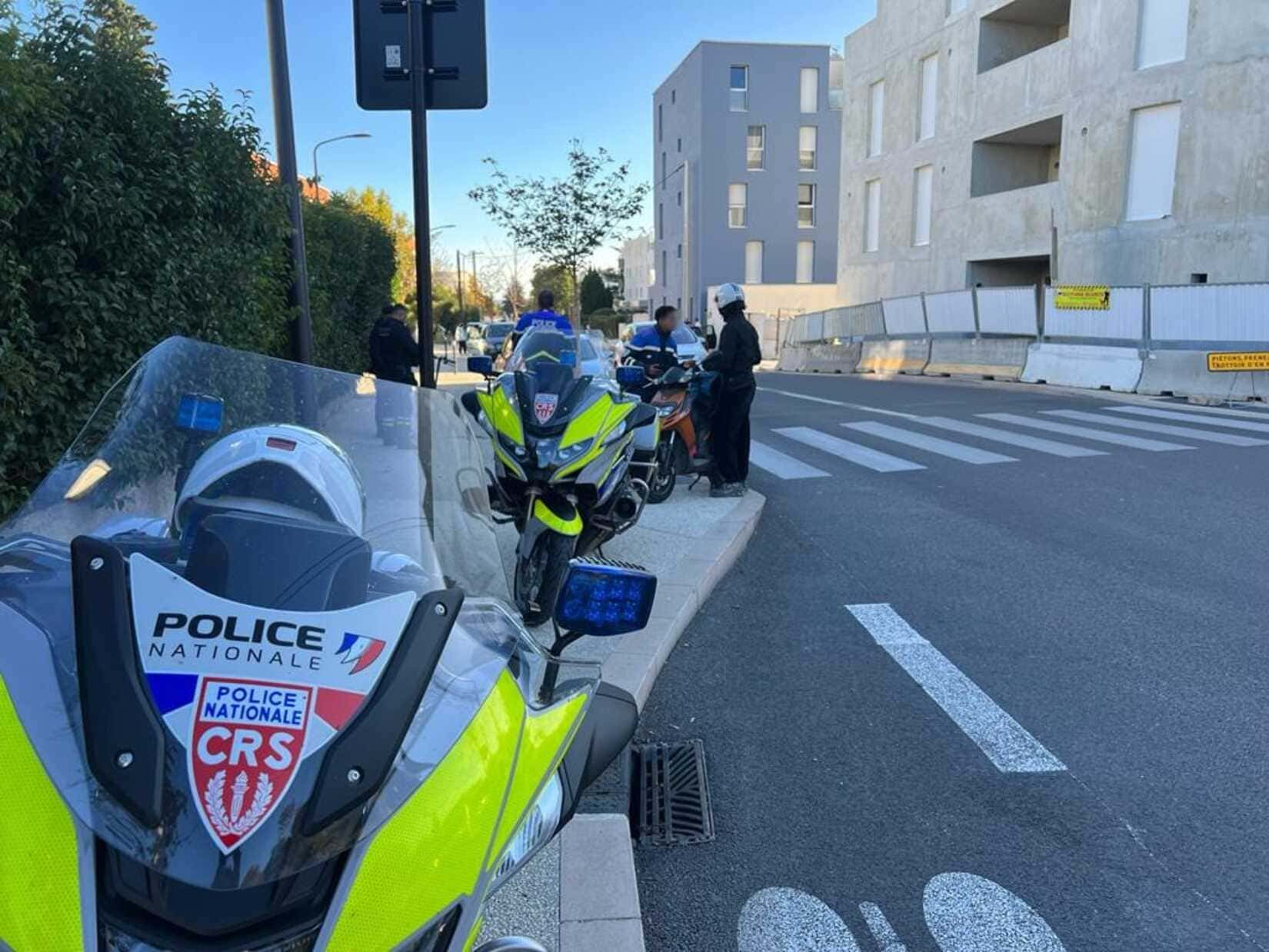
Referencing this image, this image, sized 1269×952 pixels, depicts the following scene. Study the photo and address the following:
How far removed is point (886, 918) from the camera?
9.10 feet

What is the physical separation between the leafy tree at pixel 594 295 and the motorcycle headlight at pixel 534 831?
6743 centimetres

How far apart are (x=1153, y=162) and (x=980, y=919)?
2205 centimetres

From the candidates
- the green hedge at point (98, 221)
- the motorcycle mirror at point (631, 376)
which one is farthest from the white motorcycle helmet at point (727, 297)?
the green hedge at point (98, 221)

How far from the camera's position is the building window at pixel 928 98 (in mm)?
29016

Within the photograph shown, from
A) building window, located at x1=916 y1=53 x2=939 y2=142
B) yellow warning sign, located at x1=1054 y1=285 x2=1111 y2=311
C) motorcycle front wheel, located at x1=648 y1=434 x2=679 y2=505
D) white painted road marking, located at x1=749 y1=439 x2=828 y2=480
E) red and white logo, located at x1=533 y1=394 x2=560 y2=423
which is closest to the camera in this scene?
red and white logo, located at x1=533 y1=394 x2=560 y2=423

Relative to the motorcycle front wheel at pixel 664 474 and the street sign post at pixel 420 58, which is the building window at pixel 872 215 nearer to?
the motorcycle front wheel at pixel 664 474

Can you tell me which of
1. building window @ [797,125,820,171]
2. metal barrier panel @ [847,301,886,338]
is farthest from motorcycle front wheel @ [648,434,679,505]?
building window @ [797,125,820,171]

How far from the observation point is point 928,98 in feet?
97.2

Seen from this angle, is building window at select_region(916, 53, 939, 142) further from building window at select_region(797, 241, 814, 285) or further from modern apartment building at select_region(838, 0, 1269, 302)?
building window at select_region(797, 241, 814, 285)

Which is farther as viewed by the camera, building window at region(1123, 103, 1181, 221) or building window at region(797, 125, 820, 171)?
building window at region(797, 125, 820, 171)

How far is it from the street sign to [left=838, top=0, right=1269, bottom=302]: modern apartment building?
1873 cm

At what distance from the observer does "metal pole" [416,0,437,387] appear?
482 cm

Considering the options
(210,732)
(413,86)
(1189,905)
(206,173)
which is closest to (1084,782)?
(1189,905)

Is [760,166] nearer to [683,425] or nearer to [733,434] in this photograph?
[683,425]
